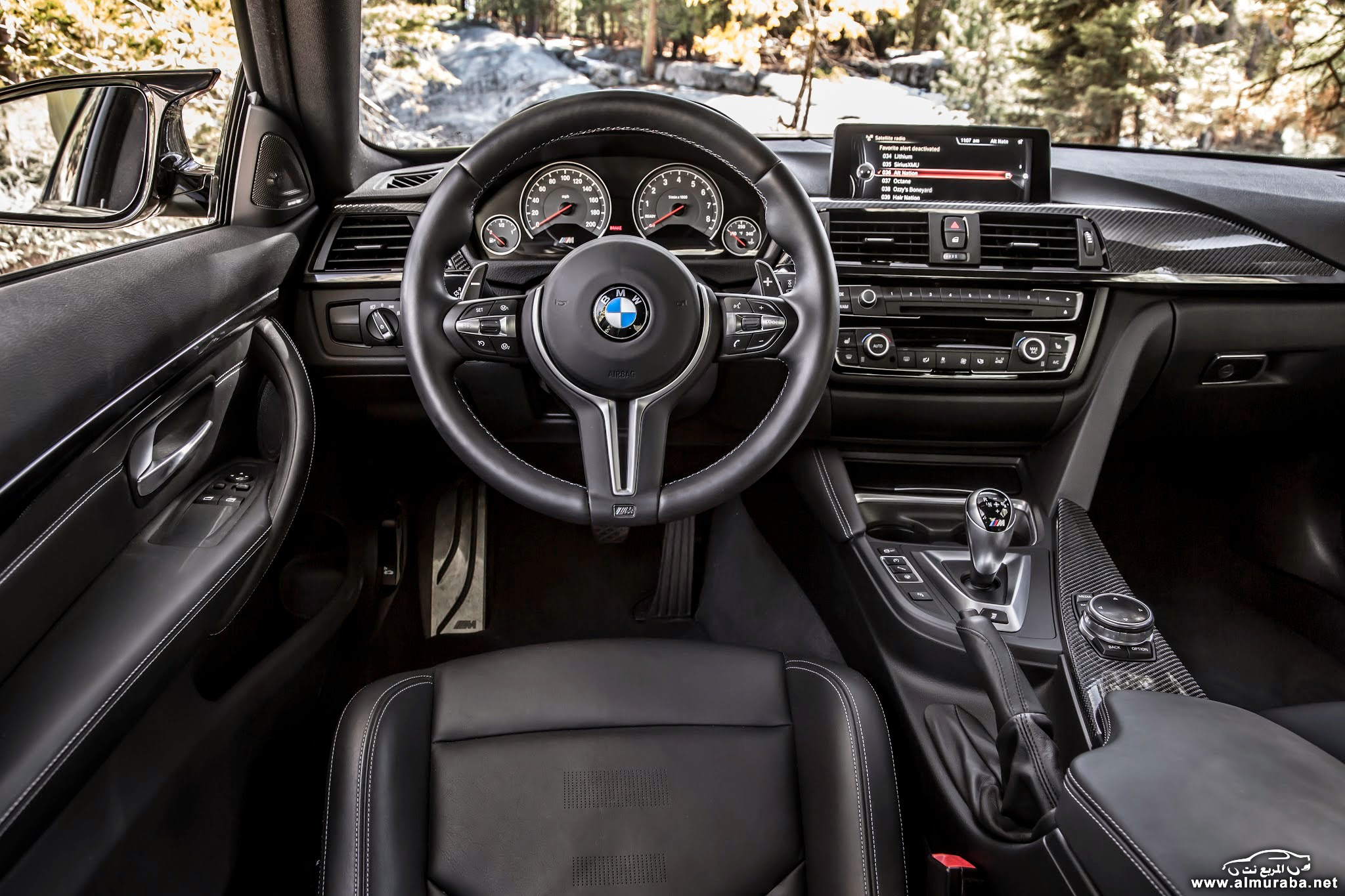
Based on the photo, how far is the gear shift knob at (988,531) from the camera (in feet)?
5.90

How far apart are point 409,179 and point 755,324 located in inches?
43.0

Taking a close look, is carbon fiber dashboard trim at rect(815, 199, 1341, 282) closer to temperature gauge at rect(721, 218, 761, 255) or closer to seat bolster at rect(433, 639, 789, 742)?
temperature gauge at rect(721, 218, 761, 255)

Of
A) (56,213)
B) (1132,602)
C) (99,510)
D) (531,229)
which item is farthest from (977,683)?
(56,213)

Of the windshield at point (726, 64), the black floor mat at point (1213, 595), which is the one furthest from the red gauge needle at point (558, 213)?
the black floor mat at point (1213, 595)

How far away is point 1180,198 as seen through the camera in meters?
2.18

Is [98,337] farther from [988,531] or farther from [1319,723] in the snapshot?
[1319,723]

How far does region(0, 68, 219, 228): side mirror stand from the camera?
5.11 feet

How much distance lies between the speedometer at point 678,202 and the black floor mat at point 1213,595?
1.38 metres

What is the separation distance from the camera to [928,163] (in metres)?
2.07

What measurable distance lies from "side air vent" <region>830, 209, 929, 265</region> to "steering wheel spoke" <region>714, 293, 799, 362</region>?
1.94ft

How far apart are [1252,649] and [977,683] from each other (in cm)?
118

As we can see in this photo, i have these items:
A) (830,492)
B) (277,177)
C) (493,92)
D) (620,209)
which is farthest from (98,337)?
(830,492)

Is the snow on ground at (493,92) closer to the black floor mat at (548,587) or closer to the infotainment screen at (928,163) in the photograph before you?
the infotainment screen at (928,163)

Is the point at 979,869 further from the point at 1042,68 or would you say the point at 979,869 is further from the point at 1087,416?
the point at 1042,68
